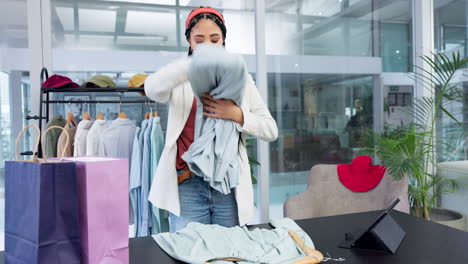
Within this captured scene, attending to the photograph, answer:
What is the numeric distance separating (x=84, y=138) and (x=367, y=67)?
2671mm

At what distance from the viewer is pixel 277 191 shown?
3346mm

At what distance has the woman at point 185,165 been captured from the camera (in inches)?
59.5

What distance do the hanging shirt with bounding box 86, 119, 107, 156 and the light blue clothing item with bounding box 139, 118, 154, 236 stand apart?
298 millimetres

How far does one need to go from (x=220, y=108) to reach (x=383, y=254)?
0.80 m

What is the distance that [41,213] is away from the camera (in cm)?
76

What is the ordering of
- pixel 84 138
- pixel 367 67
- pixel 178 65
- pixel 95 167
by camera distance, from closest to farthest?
pixel 95 167
pixel 178 65
pixel 84 138
pixel 367 67

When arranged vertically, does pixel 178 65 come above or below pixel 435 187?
above

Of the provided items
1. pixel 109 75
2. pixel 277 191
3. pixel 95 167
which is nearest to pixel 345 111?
pixel 277 191

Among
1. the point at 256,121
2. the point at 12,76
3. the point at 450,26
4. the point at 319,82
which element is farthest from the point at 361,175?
the point at 12,76

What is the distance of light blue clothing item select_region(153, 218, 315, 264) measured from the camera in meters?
1.00

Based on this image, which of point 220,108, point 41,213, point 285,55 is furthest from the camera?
point 285,55

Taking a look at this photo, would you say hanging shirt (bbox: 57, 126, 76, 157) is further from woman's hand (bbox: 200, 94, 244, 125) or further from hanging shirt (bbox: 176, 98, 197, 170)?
woman's hand (bbox: 200, 94, 244, 125)

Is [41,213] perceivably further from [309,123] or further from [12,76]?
[309,123]

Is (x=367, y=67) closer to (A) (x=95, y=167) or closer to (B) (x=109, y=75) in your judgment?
(B) (x=109, y=75)
